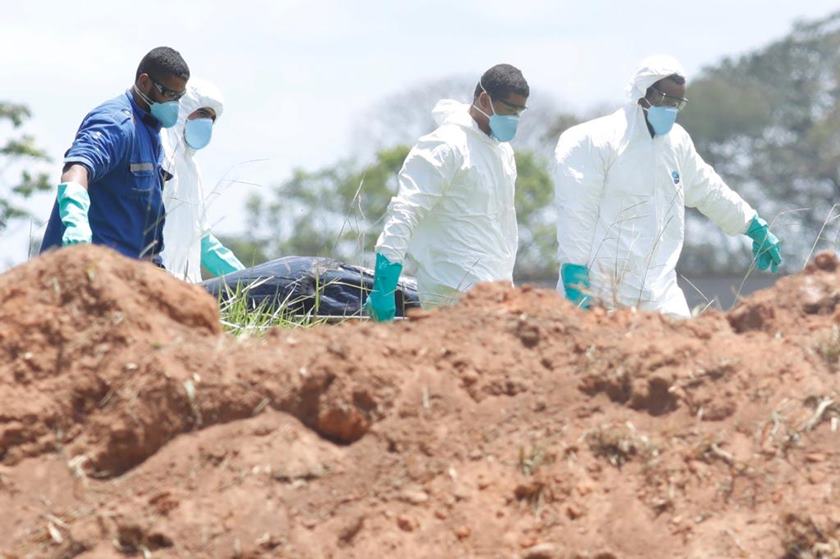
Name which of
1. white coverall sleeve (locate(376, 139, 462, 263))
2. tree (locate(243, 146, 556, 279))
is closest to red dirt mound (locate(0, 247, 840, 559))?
white coverall sleeve (locate(376, 139, 462, 263))

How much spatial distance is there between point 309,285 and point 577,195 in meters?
1.08

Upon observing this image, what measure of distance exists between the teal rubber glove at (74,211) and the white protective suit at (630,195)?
2.03m

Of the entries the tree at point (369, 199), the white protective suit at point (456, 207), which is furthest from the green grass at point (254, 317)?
the tree at point (369, 199)

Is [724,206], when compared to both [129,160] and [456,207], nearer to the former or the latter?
[456,207]

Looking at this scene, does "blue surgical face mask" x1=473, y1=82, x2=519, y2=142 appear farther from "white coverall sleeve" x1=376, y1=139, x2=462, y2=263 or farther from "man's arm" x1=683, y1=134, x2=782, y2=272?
"man's arm" x1=683, y1=134, x2=782, y2=272

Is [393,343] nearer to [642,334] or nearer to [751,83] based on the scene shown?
[642,334]

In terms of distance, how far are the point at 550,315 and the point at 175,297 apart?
0.83 meters

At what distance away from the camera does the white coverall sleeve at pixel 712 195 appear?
22.8ft

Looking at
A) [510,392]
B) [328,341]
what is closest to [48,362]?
[328,341]

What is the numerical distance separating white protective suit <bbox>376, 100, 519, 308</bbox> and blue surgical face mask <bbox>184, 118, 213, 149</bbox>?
85 cm

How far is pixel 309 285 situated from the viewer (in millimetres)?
6500

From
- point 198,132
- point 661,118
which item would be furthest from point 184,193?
point 661,118

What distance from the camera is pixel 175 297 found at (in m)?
3.71

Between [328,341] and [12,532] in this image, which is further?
[328,341]
